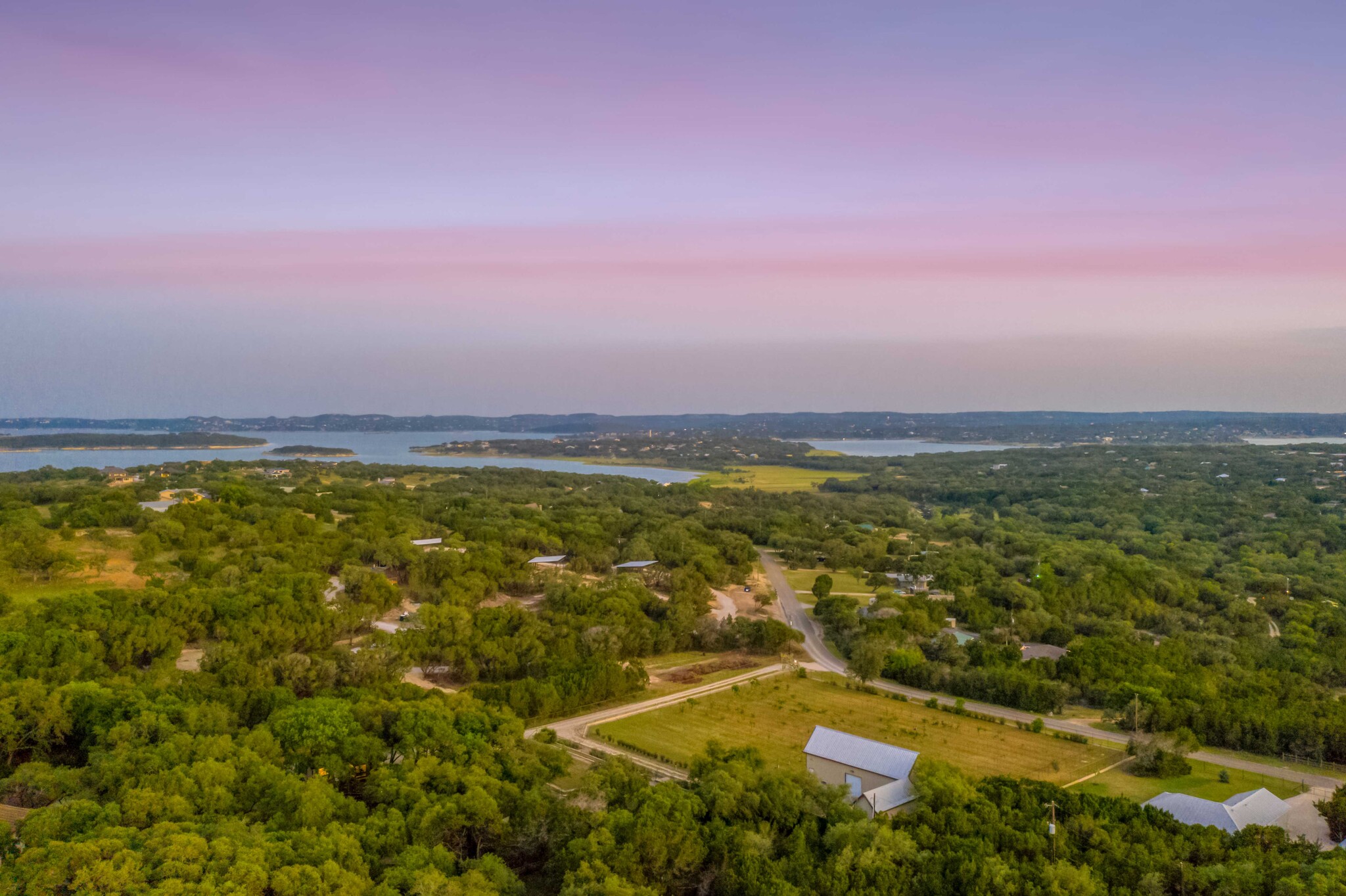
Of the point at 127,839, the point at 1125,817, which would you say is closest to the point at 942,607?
the point at 1125,817

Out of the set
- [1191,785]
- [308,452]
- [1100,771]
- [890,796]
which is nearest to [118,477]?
[890,796]

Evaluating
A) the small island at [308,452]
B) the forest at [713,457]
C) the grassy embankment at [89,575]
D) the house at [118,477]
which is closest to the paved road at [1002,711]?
the grassy embankment at [89,575]

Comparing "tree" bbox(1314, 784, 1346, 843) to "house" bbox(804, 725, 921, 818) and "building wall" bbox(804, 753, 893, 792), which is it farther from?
"building wall" bbox(804, 753, 893, 792)

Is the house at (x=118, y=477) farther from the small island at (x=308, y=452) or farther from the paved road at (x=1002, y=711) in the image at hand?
the small island at (x=308, y=452)

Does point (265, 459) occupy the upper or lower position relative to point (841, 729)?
upper

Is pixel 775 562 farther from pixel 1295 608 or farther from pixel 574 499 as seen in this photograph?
pixel 1295 608

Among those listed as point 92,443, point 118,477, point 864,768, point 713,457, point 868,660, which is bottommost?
point 868,660

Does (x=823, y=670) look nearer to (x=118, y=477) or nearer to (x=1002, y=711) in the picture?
(x=1002, y=711)
